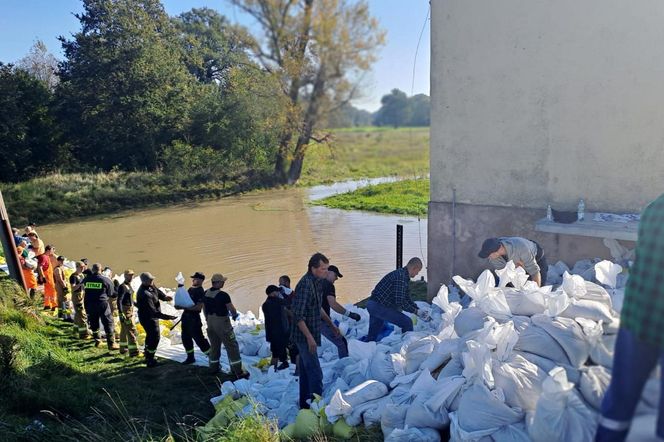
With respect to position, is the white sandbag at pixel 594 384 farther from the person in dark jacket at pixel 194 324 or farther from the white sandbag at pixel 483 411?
the person in dark jacket at pixel 194 324

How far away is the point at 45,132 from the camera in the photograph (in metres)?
23.2

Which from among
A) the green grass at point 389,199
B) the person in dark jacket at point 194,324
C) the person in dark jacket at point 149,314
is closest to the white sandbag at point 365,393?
the person in dark jacket at point 194,324

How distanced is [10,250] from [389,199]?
14.4 meters

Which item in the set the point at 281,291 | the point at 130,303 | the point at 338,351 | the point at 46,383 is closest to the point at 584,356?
the point at 338,351

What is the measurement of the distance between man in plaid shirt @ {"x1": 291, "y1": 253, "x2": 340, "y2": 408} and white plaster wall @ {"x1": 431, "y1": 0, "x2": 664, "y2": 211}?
3230 millimetres

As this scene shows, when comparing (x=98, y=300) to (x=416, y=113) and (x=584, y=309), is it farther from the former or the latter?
(x=584, y=309)

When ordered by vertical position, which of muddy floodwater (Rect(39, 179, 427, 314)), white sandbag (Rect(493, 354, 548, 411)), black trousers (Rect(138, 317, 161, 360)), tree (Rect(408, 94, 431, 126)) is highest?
tree (Rect(408, 94, 431, 126))

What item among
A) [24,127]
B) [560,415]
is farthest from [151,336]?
[24,127]

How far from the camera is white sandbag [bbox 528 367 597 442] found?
1.98 meters

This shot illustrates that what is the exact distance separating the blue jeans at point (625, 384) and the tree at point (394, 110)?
378 centimetres

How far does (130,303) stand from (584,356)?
544cm

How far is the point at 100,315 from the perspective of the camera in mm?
6609

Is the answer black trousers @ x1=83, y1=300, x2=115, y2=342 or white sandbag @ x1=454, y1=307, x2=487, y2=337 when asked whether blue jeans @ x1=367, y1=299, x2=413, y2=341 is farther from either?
black trousers @ x1=83, y1=300, x2=115, y2=342

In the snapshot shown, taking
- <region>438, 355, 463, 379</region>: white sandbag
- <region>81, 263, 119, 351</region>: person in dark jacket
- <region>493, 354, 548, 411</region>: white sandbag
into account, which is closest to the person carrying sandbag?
<region>81, 263, 119, 351</region>: person in dark jacket
